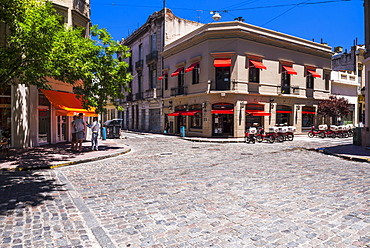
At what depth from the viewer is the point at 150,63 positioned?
34.3m

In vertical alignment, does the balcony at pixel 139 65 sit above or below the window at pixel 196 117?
above

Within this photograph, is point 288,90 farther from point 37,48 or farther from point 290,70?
point 37,48

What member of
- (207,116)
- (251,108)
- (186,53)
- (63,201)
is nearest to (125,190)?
(63,201)

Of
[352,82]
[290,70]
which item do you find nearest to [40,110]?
[290,70]

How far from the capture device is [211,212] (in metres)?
4.64

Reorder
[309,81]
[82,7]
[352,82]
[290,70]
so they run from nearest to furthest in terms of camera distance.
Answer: [82,7], [290,70], [309,81], [352,82]

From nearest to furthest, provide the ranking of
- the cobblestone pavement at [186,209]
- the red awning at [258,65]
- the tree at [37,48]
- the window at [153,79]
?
1. the cobblestone pavement at [186,209]
2. the tree at [37,48]
3. the red awning at [258,65]
4. the window at [153,79]

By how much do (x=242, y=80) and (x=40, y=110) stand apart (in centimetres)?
1624

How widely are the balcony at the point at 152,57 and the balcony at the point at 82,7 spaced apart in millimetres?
13991

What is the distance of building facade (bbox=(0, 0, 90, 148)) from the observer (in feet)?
44.6

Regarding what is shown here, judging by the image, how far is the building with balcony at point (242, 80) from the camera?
2306 centimetres

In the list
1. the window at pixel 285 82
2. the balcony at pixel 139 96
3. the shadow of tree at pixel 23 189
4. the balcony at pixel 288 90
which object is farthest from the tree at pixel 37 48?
the balcony at pixel 139 96

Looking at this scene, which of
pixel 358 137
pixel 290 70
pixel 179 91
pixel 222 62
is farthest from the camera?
pixel 179 91

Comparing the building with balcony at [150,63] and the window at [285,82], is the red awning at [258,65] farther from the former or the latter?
the building with balcony at [150,63]
